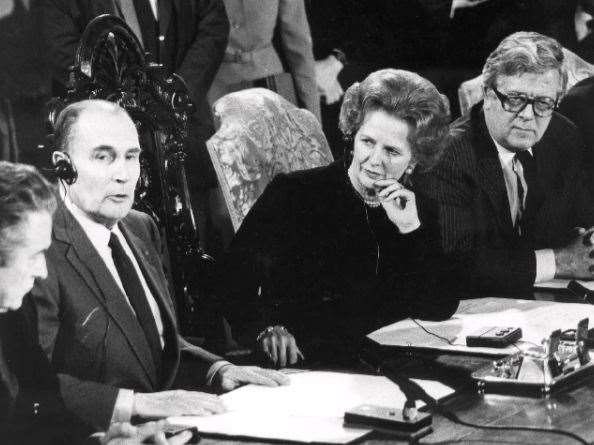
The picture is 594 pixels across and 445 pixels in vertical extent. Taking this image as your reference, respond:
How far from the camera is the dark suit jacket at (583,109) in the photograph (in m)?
3.61

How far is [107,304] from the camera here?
1.94m

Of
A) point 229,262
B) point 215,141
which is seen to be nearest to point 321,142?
point 215,141

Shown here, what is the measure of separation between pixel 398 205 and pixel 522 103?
66 centimetres

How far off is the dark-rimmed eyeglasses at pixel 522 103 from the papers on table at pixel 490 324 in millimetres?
754

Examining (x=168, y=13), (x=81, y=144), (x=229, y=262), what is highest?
(x=168, y=13)

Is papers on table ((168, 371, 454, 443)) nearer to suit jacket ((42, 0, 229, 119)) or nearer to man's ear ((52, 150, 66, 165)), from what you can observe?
man's ear ((52, 150, 66, 165))

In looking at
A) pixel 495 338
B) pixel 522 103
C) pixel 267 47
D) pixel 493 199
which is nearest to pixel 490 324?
pixel 495 338

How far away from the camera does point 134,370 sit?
6.55 ft

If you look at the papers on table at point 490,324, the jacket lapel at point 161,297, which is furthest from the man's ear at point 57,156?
the papers on table at point 490,324

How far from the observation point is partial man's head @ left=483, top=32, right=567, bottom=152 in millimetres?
3006

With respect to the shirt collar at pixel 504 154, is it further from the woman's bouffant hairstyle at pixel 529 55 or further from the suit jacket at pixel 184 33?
the suit jacket at pixel 184 33

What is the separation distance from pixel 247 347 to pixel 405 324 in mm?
394

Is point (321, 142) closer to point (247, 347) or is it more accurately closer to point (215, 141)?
point (215, 141)

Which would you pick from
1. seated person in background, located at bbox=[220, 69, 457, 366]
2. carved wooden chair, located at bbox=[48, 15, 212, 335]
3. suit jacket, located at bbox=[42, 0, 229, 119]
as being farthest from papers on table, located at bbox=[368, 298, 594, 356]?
suit jacket, located at bbox=[42, 0, 229, 119]
